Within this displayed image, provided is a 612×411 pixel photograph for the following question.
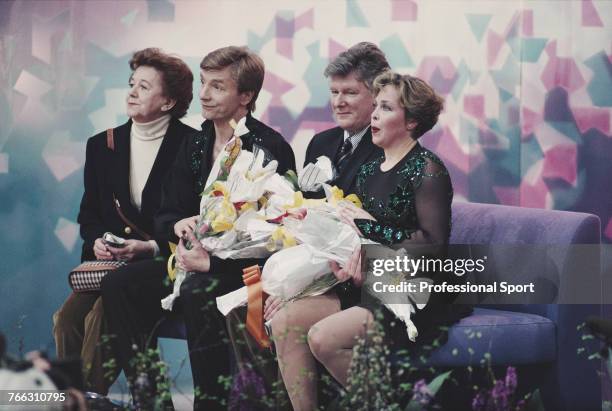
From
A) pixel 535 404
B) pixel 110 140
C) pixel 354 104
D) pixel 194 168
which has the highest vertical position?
pixel 354 104

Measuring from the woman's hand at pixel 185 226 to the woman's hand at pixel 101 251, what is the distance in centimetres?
41

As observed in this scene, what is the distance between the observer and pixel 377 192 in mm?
3834

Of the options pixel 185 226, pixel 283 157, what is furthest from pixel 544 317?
pixel 185 226

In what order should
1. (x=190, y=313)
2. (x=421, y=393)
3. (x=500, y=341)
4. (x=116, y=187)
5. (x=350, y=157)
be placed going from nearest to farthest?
(x=421, y=393), (x=500, y=341), (x=190, y=313), (x=350, y=157), (x=116, y=187)

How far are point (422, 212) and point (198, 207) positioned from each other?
3.67ft

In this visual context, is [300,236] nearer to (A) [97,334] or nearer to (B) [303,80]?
(A) [97,334]

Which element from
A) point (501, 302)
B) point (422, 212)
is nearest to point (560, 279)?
point (501, 302)

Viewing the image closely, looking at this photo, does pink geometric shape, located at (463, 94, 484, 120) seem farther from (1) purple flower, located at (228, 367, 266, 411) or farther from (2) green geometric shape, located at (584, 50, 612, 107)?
(1) purple flower, located at (228, 367, 266, 411)

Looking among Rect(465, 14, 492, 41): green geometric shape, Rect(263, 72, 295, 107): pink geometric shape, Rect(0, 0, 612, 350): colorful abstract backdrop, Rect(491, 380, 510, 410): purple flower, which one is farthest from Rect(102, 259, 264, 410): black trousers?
Rect(465, 14, 492, 41): green geometric shape

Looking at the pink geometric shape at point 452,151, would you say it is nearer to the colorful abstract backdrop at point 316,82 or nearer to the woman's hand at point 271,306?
the colorful abstract backdrop at point 316,82

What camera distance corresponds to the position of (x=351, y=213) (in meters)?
3.76

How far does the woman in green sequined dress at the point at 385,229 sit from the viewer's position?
11.8 ft

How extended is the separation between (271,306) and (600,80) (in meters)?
2.42

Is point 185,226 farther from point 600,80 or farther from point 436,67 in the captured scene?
point 600,80
